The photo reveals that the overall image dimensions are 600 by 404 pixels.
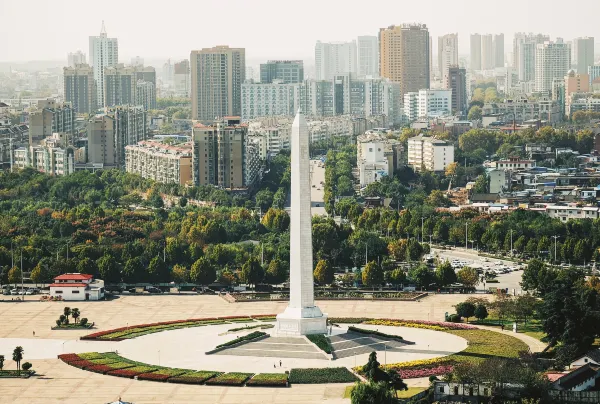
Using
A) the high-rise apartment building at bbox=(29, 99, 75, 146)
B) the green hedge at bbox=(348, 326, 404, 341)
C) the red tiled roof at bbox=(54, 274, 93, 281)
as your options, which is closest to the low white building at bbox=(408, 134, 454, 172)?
the high-rise apartment building at bbox=(29, 99, 75, 146)

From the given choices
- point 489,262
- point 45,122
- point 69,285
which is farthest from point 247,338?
point 45,122

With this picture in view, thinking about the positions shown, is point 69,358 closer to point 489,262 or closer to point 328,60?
point 489,262

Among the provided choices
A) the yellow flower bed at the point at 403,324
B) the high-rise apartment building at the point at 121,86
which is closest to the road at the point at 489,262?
the yellow flower bed at the point at 403,324

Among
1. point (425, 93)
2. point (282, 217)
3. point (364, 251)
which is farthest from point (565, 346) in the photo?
point (425, 93)

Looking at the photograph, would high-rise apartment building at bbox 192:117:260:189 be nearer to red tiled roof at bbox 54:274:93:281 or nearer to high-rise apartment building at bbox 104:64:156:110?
red tiled roof at bbox 54:274:93:281

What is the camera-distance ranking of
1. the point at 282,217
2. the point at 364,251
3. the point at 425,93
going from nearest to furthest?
1. the point at 364,251
2. the point at 282,217
3. the point at 425,93

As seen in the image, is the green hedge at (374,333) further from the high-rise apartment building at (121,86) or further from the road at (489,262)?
the high-rise apartment building at (121,86)

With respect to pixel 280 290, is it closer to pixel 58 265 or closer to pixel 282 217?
pixel 58 265
